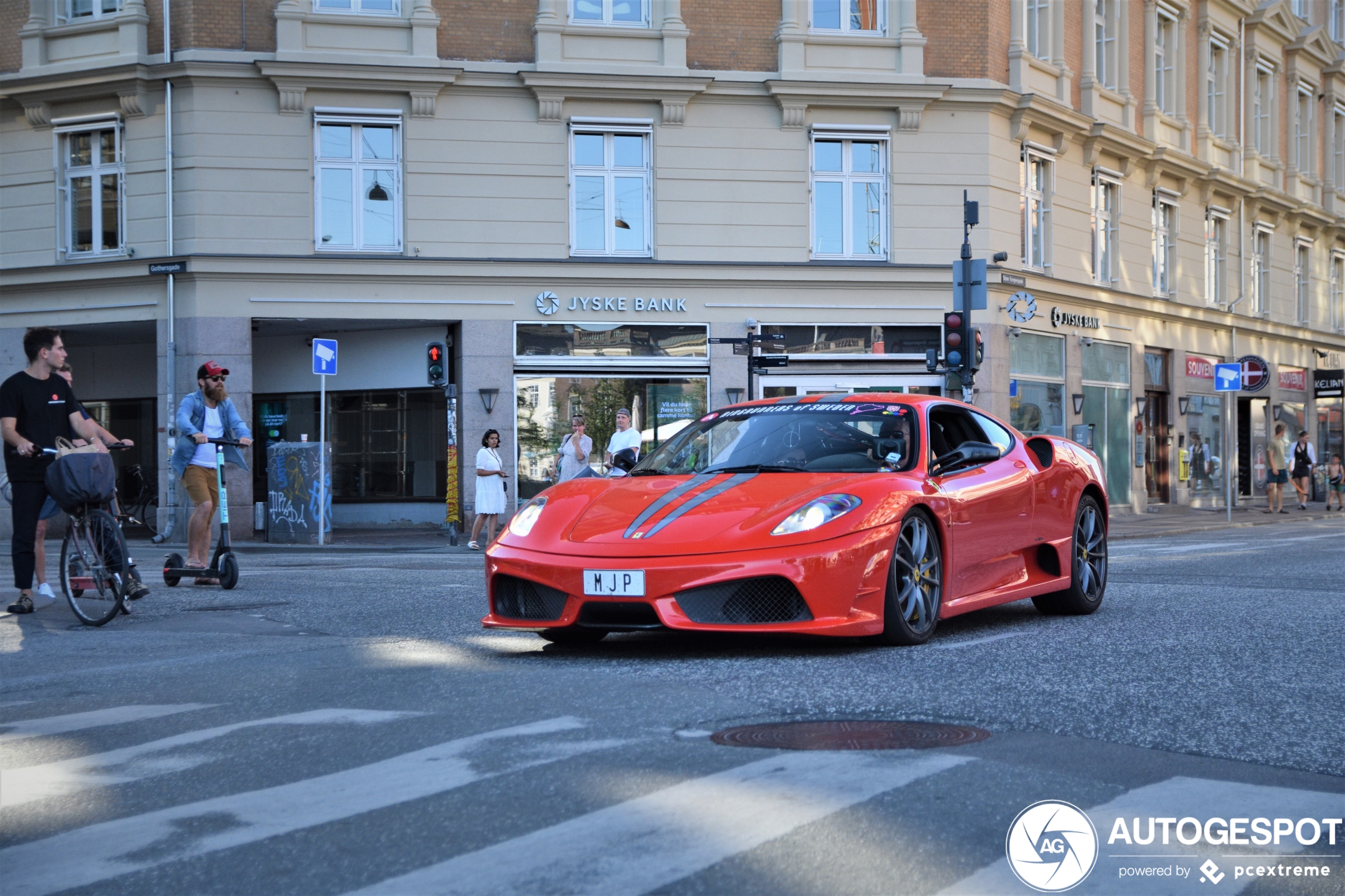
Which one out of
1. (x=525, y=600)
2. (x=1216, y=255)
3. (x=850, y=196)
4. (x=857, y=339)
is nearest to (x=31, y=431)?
(x=525, y=600)

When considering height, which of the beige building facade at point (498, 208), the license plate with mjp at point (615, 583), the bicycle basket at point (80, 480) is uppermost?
the beige building facade at point (498, 208)

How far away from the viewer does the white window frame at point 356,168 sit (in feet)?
75.9

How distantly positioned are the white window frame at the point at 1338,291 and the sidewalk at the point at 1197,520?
31.6 feet

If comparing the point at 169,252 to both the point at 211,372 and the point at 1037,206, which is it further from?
the point at 1037,206

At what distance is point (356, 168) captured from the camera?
23.3 metres

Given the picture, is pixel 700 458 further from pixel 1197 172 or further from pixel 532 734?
pixel 1197 172

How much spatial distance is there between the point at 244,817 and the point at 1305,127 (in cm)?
4119

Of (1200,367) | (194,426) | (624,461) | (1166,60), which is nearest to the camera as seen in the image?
(624,461)

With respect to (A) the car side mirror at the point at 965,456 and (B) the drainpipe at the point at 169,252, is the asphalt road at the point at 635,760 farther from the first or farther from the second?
(B) the drainpipe at the point at 169,252

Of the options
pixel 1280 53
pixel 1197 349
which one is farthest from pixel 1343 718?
pixel 1280 53

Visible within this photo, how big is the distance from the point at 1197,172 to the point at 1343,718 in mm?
29520

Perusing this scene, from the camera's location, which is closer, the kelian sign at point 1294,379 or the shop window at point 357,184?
the shop window at point 357,184

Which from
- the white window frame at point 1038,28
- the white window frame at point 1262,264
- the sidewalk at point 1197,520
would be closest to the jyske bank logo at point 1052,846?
the sidewalk at point 1197,520

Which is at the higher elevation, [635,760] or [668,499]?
[668,499]
